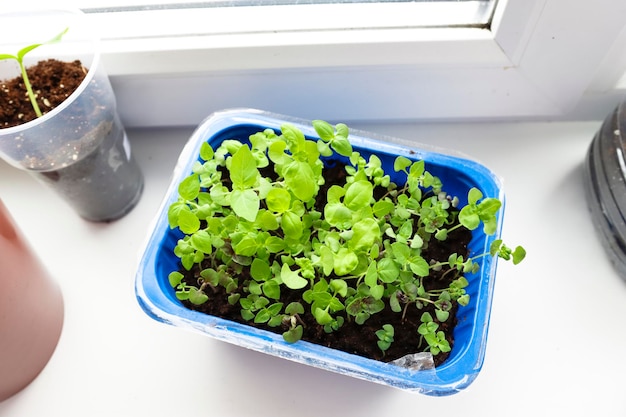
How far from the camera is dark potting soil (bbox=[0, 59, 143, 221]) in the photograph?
2.13ft

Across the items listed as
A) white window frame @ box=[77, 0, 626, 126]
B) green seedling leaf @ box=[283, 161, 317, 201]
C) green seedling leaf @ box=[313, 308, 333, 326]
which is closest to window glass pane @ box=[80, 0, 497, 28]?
white window frame @ box=[77, 0, 626, 126]

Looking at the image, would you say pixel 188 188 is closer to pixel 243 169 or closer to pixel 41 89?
pixel 243 169

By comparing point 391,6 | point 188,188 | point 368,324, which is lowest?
point 368,324

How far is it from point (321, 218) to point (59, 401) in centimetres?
39

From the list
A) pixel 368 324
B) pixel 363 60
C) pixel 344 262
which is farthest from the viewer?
pixel 363 60

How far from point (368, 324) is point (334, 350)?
63 mm

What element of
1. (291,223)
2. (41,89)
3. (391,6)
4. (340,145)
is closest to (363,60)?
(391,6)

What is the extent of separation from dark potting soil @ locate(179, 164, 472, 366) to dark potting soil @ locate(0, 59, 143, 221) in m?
0.19

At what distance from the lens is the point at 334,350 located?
0.57m

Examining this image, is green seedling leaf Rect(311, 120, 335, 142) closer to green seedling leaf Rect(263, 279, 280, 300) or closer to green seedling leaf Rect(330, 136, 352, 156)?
green seedling leaf Rect(330, 136, 352, 156)

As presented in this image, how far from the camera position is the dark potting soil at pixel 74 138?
648 millimetres

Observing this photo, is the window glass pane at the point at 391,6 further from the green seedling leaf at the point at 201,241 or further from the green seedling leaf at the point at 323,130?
the green seedling leaf at the point at 201,241

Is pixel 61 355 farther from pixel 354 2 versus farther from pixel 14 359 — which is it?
pixel 354 2

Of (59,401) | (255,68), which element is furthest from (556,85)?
(59,401)
